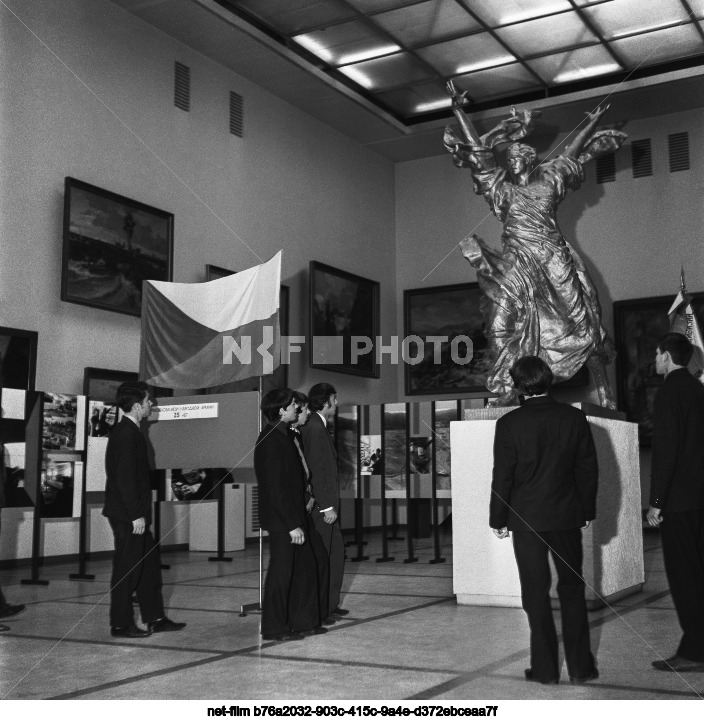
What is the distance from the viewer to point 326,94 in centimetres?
1720

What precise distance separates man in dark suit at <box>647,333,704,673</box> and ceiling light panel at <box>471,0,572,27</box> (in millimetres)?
10980

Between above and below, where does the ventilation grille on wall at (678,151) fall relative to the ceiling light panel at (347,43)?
below

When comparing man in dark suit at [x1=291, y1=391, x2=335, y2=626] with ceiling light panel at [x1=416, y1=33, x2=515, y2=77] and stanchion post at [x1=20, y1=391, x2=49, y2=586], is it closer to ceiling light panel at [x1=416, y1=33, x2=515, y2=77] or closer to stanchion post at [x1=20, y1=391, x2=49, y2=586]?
stanchion post at [x1=20, y1=391, x2=49, y2=586]

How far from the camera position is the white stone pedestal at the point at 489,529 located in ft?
26.5

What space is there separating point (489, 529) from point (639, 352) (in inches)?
413

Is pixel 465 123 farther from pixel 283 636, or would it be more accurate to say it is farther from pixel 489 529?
pixel 283 636

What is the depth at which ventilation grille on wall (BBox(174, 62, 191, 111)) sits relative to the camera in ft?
48.9

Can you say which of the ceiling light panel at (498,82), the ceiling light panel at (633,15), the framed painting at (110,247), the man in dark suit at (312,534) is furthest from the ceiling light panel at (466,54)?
the man in dark suit at (312,534)

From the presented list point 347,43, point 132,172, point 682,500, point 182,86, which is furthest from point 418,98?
point 682,500

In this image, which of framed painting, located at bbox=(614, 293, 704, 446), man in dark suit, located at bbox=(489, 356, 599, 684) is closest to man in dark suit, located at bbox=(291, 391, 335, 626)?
man in dark suit, located at bbox=(489, 356, 599, 684)

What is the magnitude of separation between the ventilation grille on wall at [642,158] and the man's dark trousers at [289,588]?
45.8ft

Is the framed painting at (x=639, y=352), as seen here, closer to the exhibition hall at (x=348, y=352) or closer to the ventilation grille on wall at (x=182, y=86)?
the exhibition hall at (x=348, y=352)

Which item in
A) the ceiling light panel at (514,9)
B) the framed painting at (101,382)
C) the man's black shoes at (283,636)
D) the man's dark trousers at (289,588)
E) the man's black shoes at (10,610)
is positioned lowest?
the man's black shoes at (10,610)
